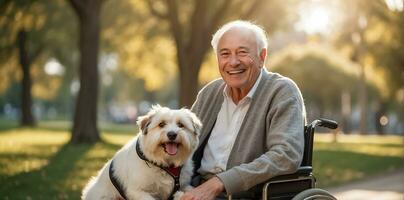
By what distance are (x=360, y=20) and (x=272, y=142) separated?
101ft

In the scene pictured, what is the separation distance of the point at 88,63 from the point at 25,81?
614 inches

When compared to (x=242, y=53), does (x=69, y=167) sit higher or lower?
lower

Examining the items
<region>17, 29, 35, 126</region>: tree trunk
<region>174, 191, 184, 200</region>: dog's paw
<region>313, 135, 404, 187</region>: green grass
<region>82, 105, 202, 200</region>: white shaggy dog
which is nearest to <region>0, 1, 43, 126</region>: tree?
<region>17, 29, 35, 126</region>: tree trunk

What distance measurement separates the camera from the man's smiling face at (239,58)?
15.5ft

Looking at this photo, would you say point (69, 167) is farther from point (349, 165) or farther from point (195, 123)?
point (195, 123)

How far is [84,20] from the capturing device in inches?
749

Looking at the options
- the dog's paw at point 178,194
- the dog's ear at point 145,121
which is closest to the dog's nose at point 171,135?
the dog's ear at point 145,121

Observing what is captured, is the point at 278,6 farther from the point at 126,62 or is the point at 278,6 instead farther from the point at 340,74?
the point at 340,74

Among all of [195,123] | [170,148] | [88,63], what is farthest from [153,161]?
[88,63]

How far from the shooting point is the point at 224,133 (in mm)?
4973

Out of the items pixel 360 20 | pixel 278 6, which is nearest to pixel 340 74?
pixel 360 20

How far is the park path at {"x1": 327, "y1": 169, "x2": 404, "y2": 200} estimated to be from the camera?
412 inches

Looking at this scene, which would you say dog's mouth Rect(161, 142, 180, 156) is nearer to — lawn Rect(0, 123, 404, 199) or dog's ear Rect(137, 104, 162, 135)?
dog's ear Rect(137, 104, 162, 135)

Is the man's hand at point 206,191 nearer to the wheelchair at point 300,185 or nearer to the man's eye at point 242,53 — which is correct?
the wheelchair at point 300,185
